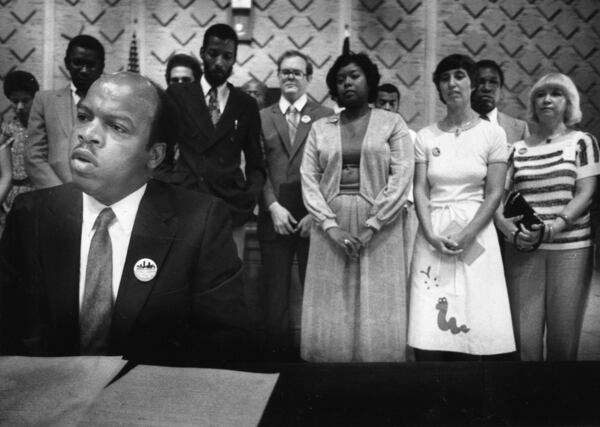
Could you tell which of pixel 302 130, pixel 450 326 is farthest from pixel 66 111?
pixel 450 326

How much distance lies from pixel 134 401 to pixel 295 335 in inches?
89.5

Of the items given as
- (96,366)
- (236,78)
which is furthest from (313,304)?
(236,78)

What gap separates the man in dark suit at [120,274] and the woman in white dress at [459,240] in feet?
5.17

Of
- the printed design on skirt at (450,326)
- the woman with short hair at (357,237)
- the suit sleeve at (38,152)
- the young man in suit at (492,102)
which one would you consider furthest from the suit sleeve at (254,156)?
the young man in suit at (492,102)

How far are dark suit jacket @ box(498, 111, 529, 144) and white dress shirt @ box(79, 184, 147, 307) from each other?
2450 mm

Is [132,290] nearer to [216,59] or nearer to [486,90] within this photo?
[216,59]

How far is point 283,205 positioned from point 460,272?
0.95m

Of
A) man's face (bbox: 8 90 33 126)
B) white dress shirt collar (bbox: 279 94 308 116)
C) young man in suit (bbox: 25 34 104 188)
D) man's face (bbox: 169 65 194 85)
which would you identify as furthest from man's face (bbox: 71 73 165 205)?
man's face (bbox: 8 90 33 126)

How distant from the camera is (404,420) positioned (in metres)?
0.71

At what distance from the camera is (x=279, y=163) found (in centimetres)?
285

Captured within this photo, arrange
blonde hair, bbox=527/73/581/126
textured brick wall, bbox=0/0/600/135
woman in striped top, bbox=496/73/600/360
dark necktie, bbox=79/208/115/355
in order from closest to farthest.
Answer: dark necktie, bbox=79/208/115/355 < woman in striped top, bbox=496/73/600/360 < blonde hair, bbox=527/73/581/126 < textured brick wall, bbox=0/0/600/135

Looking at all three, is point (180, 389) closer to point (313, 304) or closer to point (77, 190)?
point (77, 190)

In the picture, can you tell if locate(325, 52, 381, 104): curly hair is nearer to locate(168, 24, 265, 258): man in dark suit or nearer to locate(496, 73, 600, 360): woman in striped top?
locate(168, 24, 265, 258): man in dark suit

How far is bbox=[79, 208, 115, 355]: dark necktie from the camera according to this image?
0.94 meters
